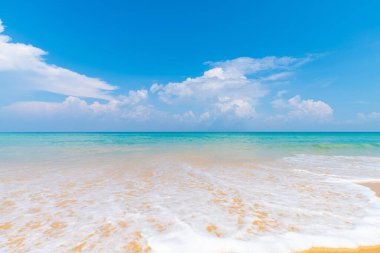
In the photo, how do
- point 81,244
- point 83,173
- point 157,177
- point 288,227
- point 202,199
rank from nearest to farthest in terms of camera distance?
point 81,244, point 288,227, point 202,199, point 157,177, point 83,173

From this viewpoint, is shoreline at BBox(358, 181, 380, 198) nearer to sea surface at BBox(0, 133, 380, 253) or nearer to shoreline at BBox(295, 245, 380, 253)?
sea surface at BBox(0, 133, 380, 253)

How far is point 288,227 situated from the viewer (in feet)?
15.6

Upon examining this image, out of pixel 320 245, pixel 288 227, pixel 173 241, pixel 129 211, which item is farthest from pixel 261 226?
pixel 129 211

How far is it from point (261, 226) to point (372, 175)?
33.7ft

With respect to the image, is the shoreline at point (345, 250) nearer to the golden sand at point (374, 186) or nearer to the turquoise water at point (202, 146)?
the golden sand at point (374, 186)

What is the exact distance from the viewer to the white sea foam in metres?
4.14

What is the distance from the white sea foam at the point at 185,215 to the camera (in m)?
4.14

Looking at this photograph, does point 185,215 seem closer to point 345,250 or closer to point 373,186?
point 345,250

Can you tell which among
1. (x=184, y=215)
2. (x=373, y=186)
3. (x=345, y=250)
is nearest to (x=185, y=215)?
(x=184, y=215)

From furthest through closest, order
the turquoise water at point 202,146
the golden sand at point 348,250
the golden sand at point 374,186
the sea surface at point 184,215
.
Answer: the turquoise water at point 202,146 → the golden sand at point 374,186 → the sea surface at point 184,215 → the golden sand at point 348,250

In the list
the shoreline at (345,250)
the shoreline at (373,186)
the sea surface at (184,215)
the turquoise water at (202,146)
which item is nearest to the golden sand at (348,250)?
the shoreline at (345,250)

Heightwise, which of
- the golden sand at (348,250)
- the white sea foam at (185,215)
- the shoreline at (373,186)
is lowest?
the shoreline at (373,186)

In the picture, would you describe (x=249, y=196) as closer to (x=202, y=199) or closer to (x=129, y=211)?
(x=202, y=199)

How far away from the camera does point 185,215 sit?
18.0ft
